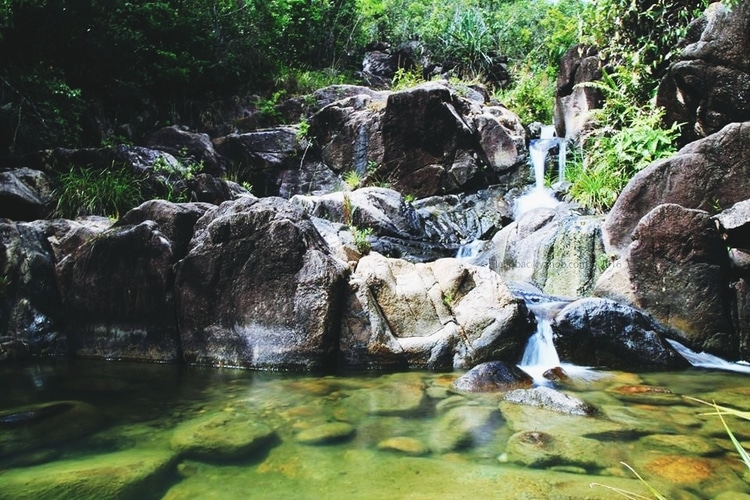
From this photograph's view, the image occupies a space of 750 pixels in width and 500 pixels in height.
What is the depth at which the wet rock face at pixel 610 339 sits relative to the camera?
5.30 m

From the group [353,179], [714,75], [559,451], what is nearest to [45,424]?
[559,451]

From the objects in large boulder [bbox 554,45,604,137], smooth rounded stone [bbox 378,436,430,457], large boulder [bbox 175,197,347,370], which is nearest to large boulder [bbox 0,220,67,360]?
large boulder [bbox 175,197,347,370]

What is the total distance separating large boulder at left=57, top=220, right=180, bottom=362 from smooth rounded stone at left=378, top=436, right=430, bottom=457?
10.9 ft

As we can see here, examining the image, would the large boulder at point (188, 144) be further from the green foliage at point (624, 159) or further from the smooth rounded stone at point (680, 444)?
the smooth rounded stone at point (680, 444)

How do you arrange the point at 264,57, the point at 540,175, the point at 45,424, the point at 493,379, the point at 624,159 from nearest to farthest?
the point at 45,424, the point at 493,379, the point at 624,159, the point at 540,175, the point at 264,57

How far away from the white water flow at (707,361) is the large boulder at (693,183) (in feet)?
6.41

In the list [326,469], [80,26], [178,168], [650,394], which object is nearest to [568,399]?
[650,394]

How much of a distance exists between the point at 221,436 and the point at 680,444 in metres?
3.16

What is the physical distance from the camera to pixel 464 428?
369cm

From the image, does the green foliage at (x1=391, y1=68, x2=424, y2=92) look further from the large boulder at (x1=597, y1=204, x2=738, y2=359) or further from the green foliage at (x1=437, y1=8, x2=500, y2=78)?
the large boulder at (x1=597, y1=204, x2=738, y2=359)

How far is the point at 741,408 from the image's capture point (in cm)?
396

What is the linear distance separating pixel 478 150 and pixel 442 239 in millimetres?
3782

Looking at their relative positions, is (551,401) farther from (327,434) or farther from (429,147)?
(429,147)

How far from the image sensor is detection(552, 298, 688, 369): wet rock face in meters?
5.30
